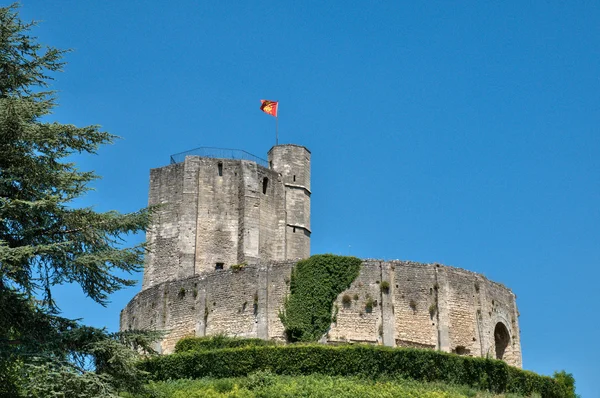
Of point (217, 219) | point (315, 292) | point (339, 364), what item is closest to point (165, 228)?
point (217, 219)

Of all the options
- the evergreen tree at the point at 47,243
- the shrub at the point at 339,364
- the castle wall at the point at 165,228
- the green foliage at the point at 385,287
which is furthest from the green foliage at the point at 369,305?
the evergreen tree at the point at 47,243

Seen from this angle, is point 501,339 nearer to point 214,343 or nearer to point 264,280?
point 264,280

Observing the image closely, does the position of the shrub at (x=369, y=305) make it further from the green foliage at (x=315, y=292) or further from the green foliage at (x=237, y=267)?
the green foliage at (x=237, y=267)

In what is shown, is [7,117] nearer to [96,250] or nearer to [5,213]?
[5,213]

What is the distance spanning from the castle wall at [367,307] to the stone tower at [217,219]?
10.7ft

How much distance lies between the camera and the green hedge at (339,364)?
36.4 m

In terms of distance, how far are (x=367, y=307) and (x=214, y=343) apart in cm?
680

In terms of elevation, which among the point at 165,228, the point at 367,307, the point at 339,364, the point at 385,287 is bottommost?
the point at 339,364

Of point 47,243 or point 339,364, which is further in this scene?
point 339,364

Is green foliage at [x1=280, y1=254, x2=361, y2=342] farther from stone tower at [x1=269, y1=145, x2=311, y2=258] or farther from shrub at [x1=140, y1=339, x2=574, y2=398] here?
stone tower at [x1=269, y1=145, x2=311, y2=258]

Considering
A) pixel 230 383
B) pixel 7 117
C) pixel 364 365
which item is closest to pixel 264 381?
pixel 230 383

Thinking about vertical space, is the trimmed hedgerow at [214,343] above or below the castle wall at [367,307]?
below

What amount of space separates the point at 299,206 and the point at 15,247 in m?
29.1

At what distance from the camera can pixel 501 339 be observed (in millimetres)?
46938
